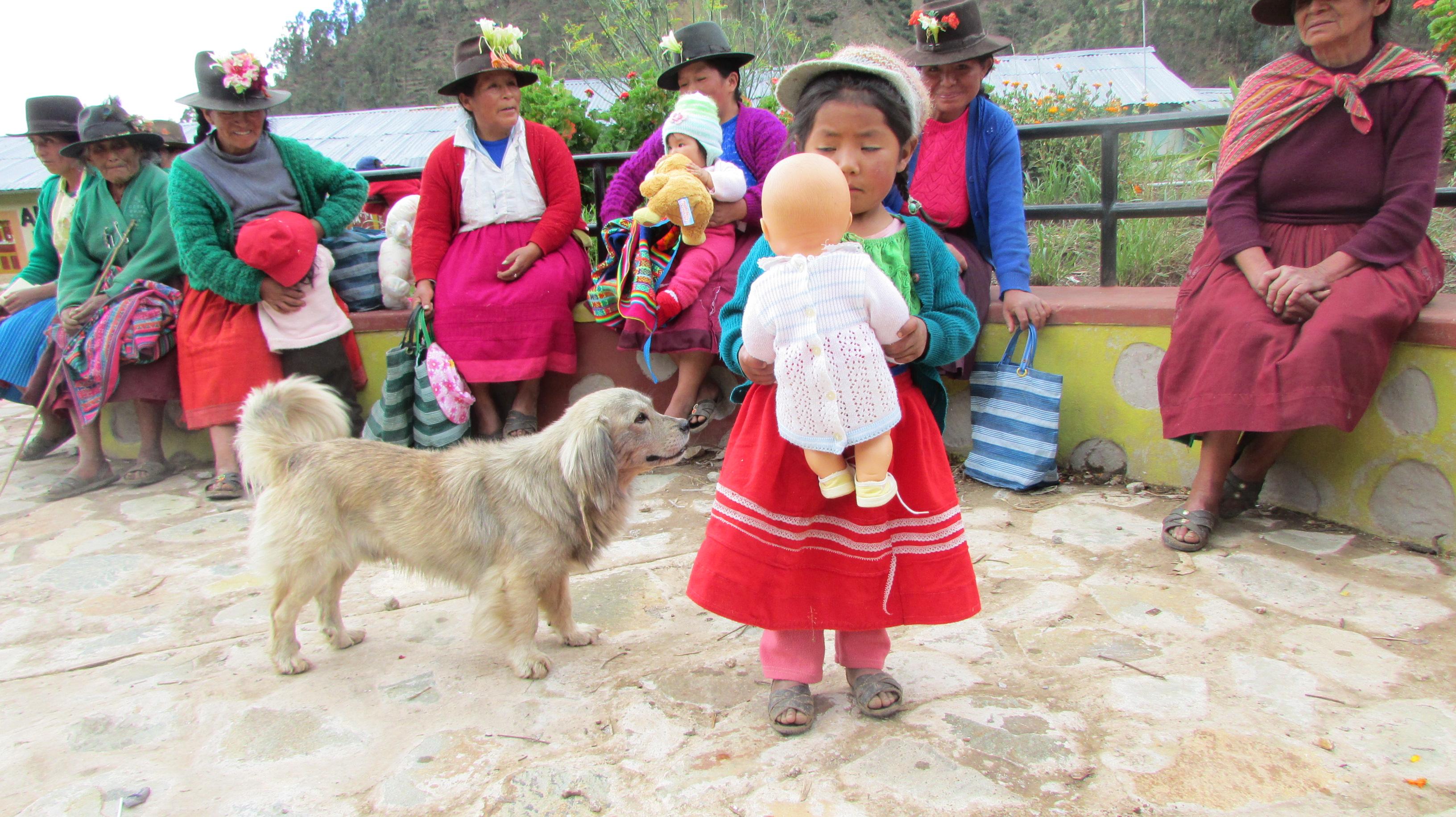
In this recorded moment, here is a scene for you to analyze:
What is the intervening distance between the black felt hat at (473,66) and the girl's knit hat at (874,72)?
9.82 feet

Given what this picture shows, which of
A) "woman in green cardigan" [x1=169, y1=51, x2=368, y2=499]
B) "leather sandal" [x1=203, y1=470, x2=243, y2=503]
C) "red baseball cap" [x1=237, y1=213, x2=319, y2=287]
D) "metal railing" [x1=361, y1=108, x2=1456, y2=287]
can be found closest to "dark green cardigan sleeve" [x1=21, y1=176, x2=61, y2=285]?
"woman in green cardigan" [x1=169, y1=51, x2=368, y2=499]

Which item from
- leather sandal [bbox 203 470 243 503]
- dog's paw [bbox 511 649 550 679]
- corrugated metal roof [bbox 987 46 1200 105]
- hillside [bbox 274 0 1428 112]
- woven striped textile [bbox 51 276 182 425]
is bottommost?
dog's paw [bbox 511 649 550 679]

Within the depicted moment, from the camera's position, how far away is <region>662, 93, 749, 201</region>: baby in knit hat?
4.49 m

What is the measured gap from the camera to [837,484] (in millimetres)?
2006

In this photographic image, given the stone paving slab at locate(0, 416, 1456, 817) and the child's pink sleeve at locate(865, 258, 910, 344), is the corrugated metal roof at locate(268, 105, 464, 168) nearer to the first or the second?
the stone paving slab at locate(0, 416, 1456, 817)

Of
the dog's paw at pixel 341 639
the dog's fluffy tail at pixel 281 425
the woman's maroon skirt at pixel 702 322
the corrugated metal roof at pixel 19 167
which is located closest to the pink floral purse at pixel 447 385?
the woman's maroon skirt at pixel 702 322

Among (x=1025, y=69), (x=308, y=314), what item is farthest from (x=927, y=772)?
(x=1025, y=69)

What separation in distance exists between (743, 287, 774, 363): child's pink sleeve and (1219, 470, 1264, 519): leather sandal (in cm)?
255

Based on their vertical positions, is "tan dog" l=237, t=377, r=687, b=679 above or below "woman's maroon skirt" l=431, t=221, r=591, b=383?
below

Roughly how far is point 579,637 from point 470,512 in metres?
0.55

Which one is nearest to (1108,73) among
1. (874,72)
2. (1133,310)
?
(1133,310)

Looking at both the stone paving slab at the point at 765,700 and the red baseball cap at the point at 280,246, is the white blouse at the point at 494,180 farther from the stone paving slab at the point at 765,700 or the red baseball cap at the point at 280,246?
the stone paving slab at the point at 765,700

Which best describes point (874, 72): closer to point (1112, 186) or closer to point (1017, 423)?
point (1017, 423)

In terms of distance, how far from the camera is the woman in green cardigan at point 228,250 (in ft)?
15.9
